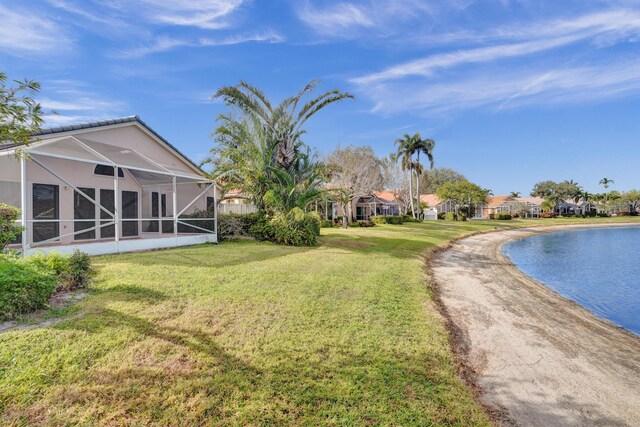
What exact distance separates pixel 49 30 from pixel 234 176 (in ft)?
28.2

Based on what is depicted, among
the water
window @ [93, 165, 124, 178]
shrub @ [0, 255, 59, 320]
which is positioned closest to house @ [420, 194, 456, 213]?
the water

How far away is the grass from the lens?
3107 millimetres

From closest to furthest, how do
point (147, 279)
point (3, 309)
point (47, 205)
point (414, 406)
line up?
point (414, 406)
point (3, 309)
point (147, 279)
point (47, 205)

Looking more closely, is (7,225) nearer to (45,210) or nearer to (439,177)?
(45,210)

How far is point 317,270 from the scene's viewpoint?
30.6 ft

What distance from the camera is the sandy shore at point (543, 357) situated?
3.71 metres

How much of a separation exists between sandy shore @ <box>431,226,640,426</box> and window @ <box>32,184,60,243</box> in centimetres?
1392

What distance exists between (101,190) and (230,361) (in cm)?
1347

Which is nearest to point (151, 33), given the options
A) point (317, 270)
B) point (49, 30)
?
point (49, 30)

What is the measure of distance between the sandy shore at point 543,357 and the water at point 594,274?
4.63ft

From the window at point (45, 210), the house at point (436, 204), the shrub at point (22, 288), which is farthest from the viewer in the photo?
the house at point (436, 204)

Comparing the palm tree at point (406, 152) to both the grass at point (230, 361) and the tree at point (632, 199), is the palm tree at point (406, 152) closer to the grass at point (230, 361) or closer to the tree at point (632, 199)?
the grass at point (230, 361)

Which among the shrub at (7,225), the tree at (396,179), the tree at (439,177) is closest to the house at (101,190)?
the shrub at (7,225)

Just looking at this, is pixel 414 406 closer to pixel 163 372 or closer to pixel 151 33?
pixel 163 372
